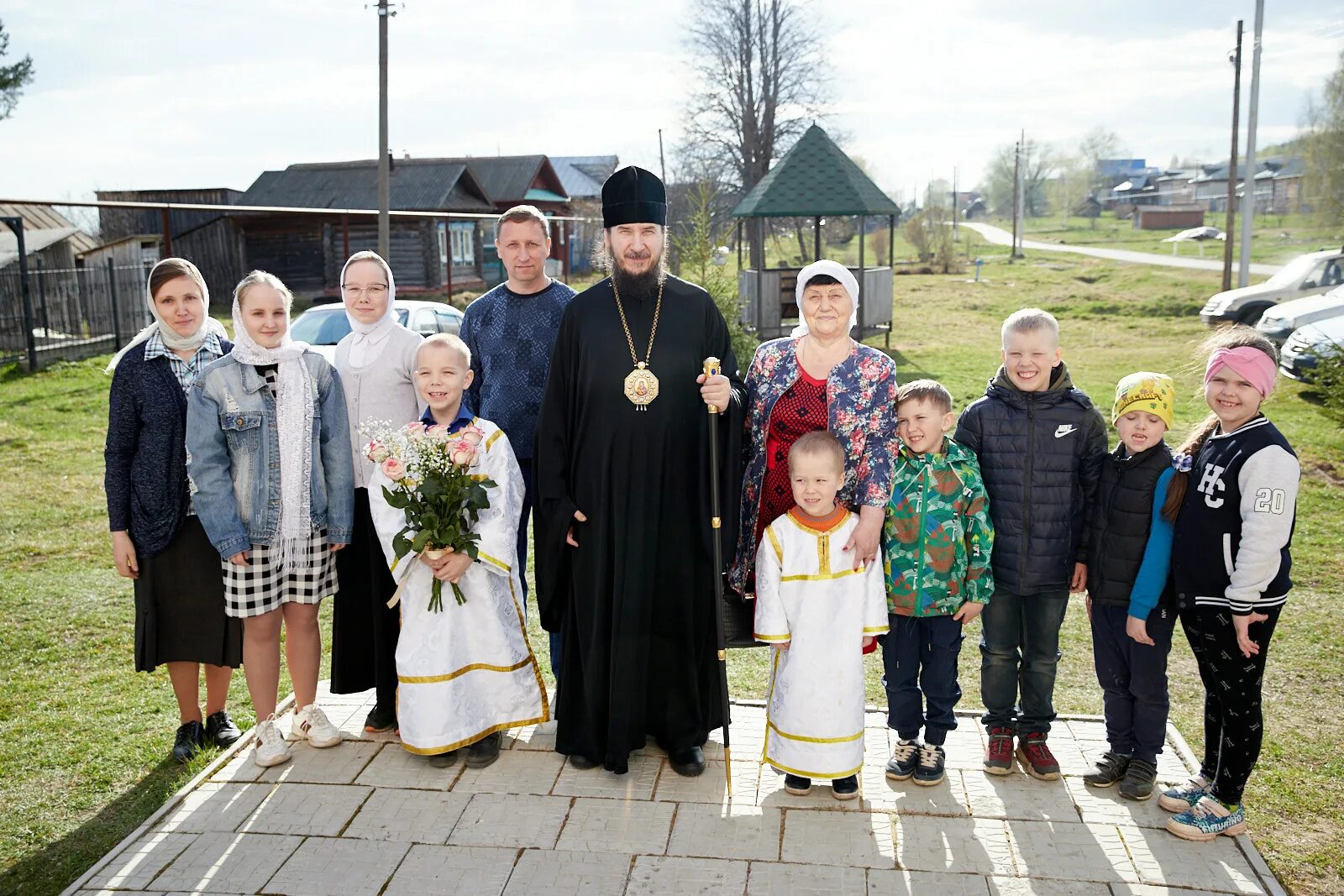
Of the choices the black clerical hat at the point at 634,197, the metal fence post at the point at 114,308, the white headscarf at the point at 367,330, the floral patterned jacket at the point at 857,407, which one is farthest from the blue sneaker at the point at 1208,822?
the metal fence post at the point at 114,308

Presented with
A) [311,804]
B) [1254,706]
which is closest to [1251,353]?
[1254,706]

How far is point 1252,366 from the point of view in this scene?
340 centimetres

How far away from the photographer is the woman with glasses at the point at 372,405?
4.18 metres

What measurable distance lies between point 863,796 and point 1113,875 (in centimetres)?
87

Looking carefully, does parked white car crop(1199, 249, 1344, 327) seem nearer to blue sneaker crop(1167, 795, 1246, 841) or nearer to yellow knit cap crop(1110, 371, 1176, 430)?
yellow knit cap crop(1110, 371, 1176, 430)

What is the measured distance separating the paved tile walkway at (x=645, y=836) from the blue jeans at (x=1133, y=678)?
223mm

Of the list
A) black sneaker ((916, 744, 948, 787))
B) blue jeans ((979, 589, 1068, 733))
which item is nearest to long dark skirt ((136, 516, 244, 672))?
black sneaker ((916, 744, 948, 787))

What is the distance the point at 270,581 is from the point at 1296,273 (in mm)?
18783

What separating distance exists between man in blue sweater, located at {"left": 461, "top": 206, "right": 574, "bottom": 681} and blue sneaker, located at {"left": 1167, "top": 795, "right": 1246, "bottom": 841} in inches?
95.9

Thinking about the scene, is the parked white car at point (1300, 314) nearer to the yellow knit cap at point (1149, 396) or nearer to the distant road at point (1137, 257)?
the yellow knit cap at point (1149, 396)

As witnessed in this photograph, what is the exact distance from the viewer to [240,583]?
4.00m

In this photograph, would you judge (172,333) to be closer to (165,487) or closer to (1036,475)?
(165,487)

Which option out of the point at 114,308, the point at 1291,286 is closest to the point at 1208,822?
the point at 1291,286

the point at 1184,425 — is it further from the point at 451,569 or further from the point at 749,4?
the point at 749,4
